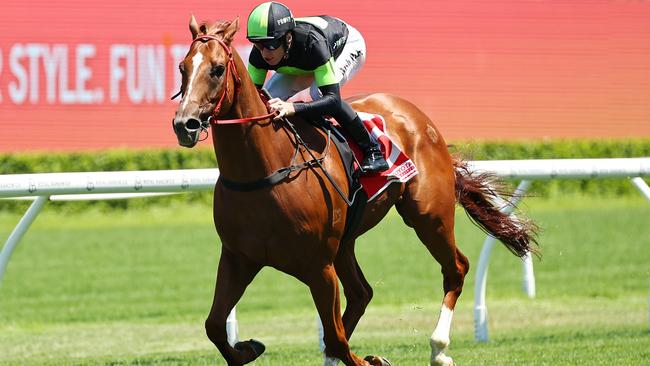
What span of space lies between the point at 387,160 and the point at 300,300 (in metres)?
5.85

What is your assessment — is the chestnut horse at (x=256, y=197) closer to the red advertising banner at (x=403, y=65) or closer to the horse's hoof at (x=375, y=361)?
the horse's hoof at (x=375, y=361)

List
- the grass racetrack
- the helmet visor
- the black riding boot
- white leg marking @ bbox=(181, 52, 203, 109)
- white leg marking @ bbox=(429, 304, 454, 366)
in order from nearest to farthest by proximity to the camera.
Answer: white leg marking @ bbox=(181, 52, 203, 109) → the helmet visor → the black riding boot → white leg marking @ bbox=(429, 304, 454, 366) → the grass racetrack

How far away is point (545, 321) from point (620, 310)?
105 cm

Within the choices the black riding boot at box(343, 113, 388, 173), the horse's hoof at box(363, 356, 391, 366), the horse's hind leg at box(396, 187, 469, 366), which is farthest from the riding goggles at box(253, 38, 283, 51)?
the horse's hoof at box(363, 356, 391, 366)

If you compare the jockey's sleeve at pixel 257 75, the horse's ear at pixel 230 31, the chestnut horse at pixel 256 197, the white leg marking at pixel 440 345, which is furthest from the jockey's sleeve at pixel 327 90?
the white leg marking at pixel 440 345

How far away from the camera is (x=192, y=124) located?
14.8 feet

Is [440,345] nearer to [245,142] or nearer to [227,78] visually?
[245,142]

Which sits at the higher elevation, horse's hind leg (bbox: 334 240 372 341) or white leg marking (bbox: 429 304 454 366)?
horse's hind leg (bbox: 334 240 372 341)

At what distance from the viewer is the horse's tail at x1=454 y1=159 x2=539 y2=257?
6891 millimetres

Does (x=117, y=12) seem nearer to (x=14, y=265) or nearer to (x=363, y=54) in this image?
(x=14, y=265)

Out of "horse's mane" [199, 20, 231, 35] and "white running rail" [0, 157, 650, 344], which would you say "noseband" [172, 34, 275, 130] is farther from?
"white running rail" [0, 157, 650, 344]

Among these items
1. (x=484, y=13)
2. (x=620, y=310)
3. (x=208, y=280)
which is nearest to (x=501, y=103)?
(x=484, y=13)

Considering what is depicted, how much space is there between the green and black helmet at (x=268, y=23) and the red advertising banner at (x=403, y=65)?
17.0 metres

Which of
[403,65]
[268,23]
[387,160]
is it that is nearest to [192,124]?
[268,23]
